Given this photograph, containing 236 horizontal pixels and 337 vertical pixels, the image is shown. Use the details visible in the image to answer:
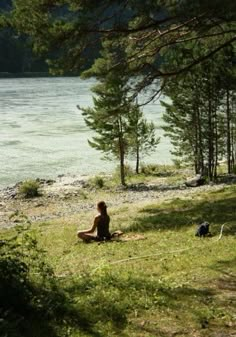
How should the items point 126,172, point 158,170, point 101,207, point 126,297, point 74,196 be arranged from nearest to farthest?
point 126,297 < point 101,207 < point 74,196 < point 126,172 < point 158,170

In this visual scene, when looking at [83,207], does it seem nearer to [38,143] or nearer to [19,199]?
[19,199]

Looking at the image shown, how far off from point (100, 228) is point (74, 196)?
17.3m

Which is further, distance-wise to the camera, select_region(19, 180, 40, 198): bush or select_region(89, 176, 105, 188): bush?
select_region(89, 176, 105, 188): bush

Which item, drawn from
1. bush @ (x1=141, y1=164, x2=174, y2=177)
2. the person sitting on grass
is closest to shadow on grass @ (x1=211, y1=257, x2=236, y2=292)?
the person sitting on grass

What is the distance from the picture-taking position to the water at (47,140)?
43.3 metres

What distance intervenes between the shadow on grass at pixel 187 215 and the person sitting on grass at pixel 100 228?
1641mm

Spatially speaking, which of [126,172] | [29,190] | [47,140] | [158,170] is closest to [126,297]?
[29,190]

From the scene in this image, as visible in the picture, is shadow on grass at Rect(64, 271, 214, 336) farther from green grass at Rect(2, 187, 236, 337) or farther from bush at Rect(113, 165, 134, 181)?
bush at Rect(113, 165, 134, 181)

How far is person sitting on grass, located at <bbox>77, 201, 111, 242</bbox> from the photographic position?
1518cm

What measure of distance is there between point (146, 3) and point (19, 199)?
66.5 feet

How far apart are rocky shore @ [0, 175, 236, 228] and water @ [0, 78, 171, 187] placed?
4997mm

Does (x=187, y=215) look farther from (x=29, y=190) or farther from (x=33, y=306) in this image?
(x=29, y=190)

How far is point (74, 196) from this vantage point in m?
32.6

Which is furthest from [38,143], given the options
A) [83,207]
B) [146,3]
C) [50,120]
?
[146,3]
